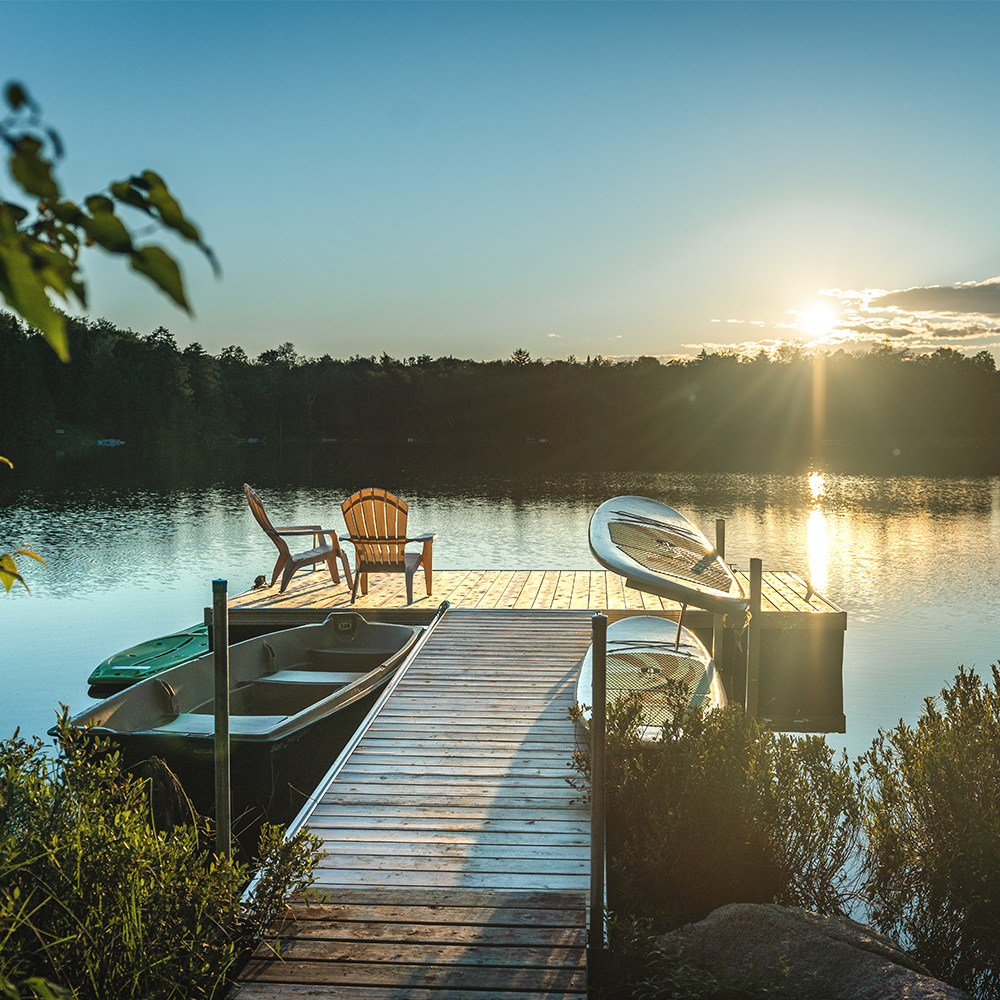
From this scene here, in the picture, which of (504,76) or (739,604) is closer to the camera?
(739,604)

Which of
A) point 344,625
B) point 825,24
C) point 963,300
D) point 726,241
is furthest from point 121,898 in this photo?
point 963,300

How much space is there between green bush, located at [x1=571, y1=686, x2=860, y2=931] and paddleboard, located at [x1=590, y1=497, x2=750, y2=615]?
57.3 inches

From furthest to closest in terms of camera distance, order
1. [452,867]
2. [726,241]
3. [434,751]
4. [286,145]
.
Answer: [726,241] → [286,145] → [434,751] → [452,867]

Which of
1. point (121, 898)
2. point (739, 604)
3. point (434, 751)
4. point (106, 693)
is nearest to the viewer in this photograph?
point (121, 898)

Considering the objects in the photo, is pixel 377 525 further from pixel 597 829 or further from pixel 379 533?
pixel 597 829

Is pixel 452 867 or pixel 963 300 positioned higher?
pixel 963 300

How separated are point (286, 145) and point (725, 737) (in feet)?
20.0

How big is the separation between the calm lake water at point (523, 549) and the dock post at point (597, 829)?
19.8 ft

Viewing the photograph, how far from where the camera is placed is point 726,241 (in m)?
16.8

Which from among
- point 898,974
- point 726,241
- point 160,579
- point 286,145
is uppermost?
point 726,241

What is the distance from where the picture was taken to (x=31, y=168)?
62cm

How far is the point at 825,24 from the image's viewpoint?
10727 mm

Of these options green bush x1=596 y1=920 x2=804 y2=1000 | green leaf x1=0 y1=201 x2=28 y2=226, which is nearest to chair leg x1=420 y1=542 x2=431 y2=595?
green bush x1=596 y1=920 x2=804 y2=1000

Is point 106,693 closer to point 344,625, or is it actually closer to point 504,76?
point 344,625
